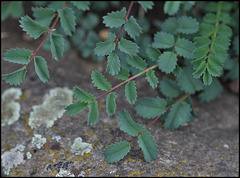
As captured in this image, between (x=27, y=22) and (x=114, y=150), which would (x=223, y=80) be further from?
(x=27, y=22)

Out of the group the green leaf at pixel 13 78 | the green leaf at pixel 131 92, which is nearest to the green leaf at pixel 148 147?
the green leaf at pixel 131 92

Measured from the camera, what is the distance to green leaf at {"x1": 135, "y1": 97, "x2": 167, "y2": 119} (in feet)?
5.01

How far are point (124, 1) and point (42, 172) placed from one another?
1.37m

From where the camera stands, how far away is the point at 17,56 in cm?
129

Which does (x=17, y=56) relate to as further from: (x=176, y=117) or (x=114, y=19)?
(x=176, y=117)

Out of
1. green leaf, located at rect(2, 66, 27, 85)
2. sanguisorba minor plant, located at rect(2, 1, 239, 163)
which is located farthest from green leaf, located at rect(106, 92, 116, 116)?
green leaf, located at rect(2, 66, 27, 85)

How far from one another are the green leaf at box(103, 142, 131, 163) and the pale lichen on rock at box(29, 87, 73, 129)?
43cm

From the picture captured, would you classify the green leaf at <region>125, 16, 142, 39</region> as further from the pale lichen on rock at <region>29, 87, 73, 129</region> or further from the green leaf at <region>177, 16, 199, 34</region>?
the pale lichen on rock at <region>29, 87, 73, 129</region>

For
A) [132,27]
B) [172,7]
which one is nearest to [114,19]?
[132,27]

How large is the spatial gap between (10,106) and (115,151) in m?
0.81

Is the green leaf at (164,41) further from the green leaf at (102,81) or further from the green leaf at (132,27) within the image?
the green leaf at (102,81)

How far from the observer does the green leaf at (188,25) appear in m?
1.62

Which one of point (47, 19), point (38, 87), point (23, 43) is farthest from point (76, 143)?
point (23, 43)

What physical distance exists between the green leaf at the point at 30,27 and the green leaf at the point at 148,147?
0.74 meters
